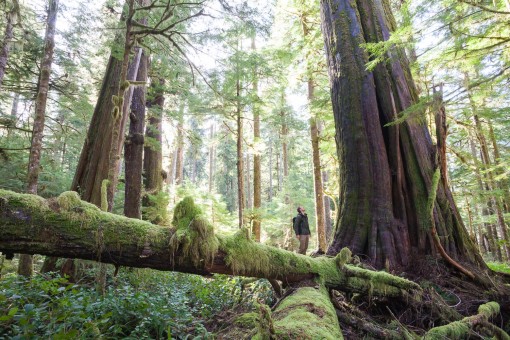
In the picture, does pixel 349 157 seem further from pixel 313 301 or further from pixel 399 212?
pixel 313 301

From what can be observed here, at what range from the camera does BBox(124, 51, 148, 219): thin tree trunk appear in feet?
29.5

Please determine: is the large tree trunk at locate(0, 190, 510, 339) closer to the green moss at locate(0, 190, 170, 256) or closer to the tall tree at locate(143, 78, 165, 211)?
the green moss at locate(0, 190, 170, 256)

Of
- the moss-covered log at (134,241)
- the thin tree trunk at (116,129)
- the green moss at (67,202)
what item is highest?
the thin tree trunk at (116,129)

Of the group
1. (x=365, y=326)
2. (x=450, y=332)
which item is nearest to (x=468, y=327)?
(x=450, y=332)

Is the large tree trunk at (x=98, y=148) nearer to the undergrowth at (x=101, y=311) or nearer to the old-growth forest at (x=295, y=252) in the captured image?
the old-growth forest at (x=295, y=252)

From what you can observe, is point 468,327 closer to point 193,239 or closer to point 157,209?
point 193,239

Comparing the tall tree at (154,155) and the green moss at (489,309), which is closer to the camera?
the green moss at (489,309)

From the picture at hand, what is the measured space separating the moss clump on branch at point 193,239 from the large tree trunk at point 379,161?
2939 millimetres

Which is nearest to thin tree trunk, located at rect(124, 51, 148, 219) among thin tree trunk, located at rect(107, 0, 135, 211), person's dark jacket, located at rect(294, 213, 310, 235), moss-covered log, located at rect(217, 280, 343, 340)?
thin tree trunk, located at rect(107, 0, 135, 211)

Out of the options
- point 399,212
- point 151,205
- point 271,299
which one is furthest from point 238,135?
point 271,299

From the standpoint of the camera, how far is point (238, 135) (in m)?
12.6

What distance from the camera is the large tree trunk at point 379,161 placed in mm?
5090

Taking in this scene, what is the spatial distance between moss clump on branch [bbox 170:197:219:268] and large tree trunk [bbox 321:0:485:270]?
2939 millimetres

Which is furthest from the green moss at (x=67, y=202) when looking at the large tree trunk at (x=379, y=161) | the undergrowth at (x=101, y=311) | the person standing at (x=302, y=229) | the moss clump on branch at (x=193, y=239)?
the person standing at (x=302, y=229)
